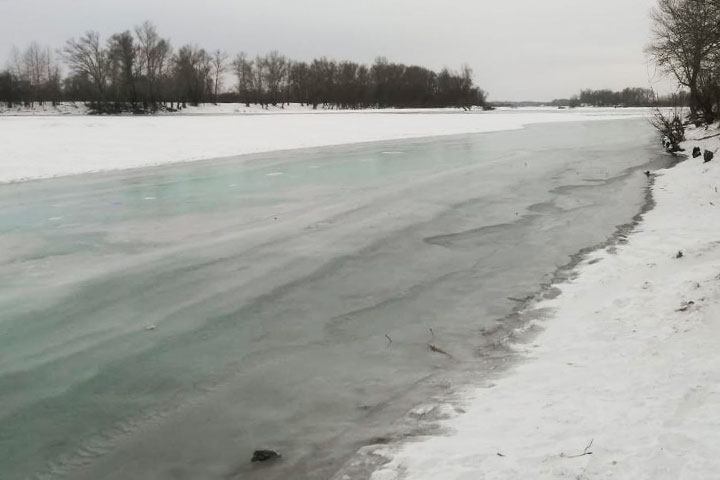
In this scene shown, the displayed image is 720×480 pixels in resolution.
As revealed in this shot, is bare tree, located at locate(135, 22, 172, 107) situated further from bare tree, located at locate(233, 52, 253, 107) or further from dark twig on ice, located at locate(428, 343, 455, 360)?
dark twig on ice, located at locate(428, 343, 455, 360)

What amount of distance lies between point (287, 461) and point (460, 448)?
40.6 inches

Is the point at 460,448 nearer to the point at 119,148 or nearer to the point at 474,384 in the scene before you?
the point at 474,384

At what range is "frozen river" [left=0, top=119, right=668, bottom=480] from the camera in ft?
12.7

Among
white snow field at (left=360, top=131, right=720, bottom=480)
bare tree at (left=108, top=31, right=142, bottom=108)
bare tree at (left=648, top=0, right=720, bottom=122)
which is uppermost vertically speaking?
bare tree at (left=108, top=31, right=142, bottom=108)

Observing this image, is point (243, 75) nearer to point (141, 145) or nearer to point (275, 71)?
point (275, 71)

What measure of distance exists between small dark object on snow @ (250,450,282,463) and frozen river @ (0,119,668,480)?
0.07m

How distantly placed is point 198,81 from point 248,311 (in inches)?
3761

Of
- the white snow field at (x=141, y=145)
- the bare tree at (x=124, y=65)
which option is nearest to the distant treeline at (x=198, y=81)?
the bare tree at (x=124, y=65)

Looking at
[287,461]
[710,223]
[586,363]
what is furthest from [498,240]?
[287,461]

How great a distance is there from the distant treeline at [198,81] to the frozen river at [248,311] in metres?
69.3

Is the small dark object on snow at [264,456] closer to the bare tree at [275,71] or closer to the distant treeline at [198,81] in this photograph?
the distant treeline at [198,81]

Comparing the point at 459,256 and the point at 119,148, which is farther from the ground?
the point at 119,148

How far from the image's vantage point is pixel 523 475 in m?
2.99

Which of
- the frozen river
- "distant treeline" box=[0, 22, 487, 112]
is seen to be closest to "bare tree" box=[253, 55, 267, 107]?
"distant treeline" box=[0, 22, 487, 112]
